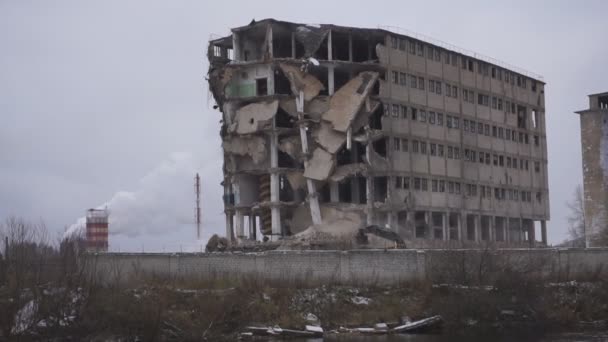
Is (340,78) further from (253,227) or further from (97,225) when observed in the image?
(97,225)

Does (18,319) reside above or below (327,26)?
below

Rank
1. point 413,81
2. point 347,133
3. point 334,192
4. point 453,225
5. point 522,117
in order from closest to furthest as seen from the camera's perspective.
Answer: point 347,133 < point 334,192 < point 413,81 < point 453,225 < point 522,117

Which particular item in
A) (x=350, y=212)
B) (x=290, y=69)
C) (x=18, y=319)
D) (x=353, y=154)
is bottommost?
(x=18, y=319)

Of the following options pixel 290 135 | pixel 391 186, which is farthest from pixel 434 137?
pixel 290 135

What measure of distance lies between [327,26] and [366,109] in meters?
7.23

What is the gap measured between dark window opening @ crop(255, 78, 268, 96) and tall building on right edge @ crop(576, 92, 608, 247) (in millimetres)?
25495

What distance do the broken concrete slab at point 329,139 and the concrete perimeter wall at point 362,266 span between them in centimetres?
2099

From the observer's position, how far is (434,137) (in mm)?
80250

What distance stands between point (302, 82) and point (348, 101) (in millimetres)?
3827

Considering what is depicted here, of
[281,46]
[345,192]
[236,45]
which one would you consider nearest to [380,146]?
[345,192]

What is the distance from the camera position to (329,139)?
238 ft

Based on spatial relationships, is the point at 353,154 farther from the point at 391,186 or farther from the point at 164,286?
the point at 164,286

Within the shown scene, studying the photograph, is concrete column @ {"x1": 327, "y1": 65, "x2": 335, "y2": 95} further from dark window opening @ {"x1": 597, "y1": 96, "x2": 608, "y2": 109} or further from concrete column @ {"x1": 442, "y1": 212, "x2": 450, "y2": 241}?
dark window opening @ {"x1": 597, "y1": 96, "x2": 608, "y2": 109}

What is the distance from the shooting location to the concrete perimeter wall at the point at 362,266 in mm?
51844
